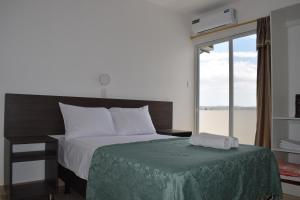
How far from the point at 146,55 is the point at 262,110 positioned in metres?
1.90

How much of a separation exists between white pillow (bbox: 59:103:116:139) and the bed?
16cm

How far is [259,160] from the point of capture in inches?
79.4

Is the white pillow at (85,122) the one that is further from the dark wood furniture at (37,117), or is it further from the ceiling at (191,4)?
the ceiling at (191,4)

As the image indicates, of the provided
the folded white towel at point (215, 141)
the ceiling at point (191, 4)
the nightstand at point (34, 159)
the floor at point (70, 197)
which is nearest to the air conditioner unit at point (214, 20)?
the ceiling at point (191, 4)

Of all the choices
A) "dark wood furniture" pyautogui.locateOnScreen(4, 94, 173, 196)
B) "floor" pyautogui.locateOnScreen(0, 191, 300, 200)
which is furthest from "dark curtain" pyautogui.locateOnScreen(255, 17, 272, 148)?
"dark wood furniture" pyautogui.locateOnScreen(4, 94, 173, 196)

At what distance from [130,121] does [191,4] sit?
2232 millimetres

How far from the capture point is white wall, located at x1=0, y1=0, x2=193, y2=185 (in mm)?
2716

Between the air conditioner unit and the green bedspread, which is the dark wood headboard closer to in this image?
the green bedspread

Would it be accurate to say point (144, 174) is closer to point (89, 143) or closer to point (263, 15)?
point (89, 143)

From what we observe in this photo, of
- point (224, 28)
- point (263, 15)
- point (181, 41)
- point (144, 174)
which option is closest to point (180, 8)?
point (181, 41)

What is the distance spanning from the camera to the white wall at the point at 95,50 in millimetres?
2716

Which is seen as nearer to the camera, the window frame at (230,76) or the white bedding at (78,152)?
the white bedding at (78,152)

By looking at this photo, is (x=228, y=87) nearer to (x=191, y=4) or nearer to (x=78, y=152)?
(x=191, y=4)

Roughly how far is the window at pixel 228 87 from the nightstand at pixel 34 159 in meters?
2.74
